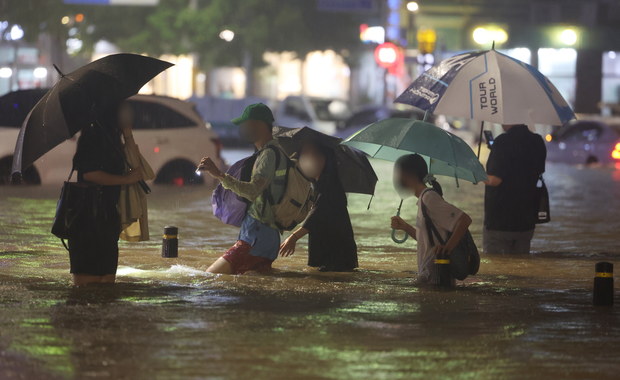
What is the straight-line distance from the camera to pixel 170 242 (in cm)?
1259

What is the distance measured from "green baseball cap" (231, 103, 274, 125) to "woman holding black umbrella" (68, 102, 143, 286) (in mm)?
1257

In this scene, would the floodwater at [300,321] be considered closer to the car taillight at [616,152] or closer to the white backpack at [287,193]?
the white backpack at [287,193]

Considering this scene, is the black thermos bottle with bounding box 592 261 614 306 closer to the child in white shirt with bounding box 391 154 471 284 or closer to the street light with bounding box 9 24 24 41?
the child in white shirt with bounding box 391 154 471 284

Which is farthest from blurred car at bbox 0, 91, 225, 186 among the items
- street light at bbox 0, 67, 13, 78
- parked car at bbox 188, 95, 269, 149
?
street light at bbox 0, 67, 13, 78

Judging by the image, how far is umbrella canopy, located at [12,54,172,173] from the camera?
348 inches

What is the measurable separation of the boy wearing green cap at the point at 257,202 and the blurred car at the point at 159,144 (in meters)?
10.4

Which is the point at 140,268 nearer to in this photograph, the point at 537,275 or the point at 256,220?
the point at 256,220

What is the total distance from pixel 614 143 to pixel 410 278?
850 inches

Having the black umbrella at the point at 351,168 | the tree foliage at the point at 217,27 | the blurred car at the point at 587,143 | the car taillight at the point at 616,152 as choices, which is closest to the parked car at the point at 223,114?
the blurred car at the point at 587,143

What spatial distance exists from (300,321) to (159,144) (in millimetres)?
13018

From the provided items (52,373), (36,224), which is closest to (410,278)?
(52,373)

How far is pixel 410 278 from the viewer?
1109cm

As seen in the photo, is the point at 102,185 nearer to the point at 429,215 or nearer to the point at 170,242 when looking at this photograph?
the point at 429,215

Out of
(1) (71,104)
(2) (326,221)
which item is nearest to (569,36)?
(2) (326,221)
